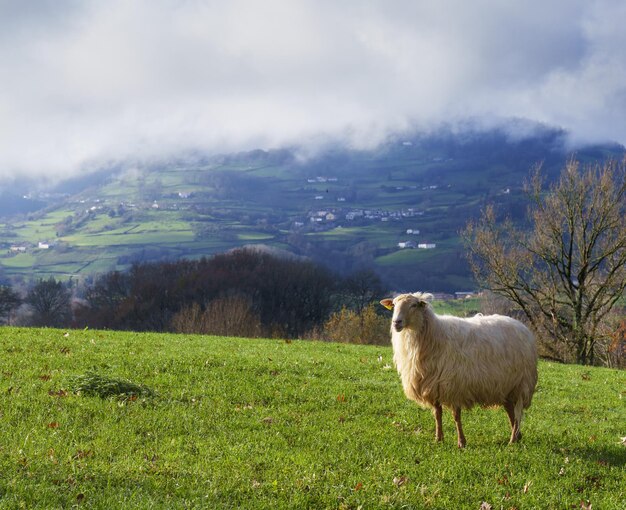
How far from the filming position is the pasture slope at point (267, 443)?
344 inches

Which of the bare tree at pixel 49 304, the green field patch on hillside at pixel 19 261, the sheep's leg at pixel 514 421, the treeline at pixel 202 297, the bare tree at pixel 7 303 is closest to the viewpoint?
the sheep's leg at pixel 514 421

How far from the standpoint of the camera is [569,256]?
41.1 metres

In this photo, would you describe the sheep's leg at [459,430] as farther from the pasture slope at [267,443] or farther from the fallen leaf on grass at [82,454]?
the fallen leaf on grass at [82,454]

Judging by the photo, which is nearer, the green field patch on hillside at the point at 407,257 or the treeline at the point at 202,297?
the treeline at the point at 202,297

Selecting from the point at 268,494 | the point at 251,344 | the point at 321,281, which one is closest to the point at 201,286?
the point at 321,281

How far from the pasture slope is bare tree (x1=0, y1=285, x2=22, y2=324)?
2999 inches

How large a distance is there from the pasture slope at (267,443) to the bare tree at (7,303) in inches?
2999

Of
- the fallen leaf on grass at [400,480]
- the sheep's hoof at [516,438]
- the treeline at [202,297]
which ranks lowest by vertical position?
the treeline at [202,297]

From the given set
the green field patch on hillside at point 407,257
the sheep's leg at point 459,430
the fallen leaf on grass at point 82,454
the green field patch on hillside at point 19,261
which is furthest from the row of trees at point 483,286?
the green field patch on hillside at point 19,261

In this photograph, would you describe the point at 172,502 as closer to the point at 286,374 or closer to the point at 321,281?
the point at 286,374

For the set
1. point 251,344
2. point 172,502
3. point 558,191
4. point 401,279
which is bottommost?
point 401,279

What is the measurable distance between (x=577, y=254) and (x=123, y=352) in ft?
112

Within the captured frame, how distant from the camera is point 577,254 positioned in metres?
41.5

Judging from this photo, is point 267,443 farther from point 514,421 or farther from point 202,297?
point 202,297
